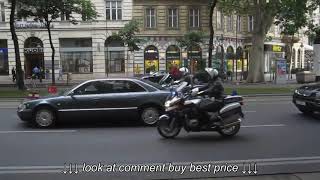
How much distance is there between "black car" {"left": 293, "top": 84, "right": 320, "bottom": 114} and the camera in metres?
14.5

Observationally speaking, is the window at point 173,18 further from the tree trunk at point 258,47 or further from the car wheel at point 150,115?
the car wheel at point 150,115

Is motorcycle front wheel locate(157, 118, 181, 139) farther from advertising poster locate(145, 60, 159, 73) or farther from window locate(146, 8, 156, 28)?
window locate(146, 8, 156, 28)

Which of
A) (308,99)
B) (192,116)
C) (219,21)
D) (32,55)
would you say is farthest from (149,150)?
(219,21)

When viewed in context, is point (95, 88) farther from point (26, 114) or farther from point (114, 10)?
point (114, 10)

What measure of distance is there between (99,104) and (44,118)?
1.53 m

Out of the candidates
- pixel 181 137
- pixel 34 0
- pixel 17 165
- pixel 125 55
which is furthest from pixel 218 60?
pixel 17 165

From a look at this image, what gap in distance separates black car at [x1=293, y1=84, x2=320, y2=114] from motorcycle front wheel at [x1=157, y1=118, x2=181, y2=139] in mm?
4989

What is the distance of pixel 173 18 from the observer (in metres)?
53.7

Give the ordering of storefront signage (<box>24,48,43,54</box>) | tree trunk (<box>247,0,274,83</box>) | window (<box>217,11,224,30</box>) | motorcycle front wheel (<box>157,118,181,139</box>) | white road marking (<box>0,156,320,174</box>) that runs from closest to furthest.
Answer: white road marking (<box>0,156,320,174</box>) < motorcycle front wheel (<box>157,118,181,139</box>) < tree trunk (<box>247,0,274,83</box>) < storefront signage (<box>24,48,43,54</box>) < window (<box>217,11,224,30</box>)

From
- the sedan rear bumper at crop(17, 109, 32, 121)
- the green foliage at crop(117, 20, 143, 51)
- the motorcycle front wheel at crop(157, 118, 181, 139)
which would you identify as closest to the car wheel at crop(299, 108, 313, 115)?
the motorcycle front wheel at crop(157, 118, 181, 139)

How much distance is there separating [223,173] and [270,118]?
7.76 m

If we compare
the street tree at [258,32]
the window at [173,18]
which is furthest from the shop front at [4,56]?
the street tree at [258,32]

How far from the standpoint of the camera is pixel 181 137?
462 inches

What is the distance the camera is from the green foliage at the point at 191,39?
4812 centimetres
